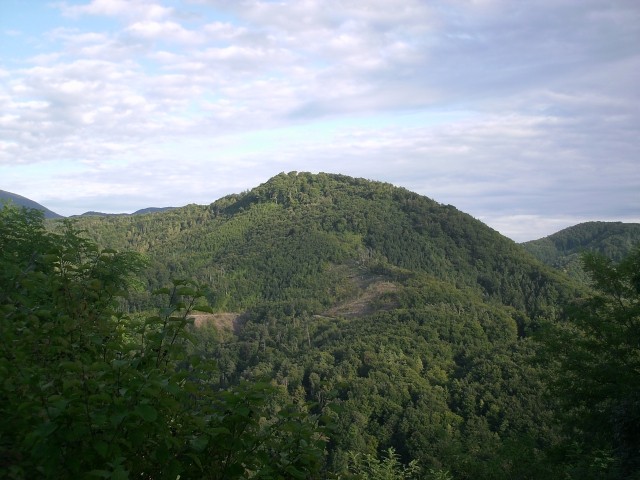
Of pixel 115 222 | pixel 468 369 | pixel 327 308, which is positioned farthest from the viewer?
pixel 115 222

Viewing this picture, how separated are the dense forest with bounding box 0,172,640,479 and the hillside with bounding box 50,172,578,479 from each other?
1.18ft

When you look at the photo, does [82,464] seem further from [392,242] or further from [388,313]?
[392,242]

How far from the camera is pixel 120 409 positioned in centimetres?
217

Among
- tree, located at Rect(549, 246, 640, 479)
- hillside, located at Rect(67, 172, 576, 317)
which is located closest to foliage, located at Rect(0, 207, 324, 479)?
tree, located at Rect(549, 246, 640, 479)

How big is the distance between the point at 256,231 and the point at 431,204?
53.0 meters

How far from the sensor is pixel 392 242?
5384 inches

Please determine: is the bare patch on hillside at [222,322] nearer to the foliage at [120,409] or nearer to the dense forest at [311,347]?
the dense forest at [311,347]

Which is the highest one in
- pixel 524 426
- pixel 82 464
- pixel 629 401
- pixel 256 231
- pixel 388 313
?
pixel 256 231

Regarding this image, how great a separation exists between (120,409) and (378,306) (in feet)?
312

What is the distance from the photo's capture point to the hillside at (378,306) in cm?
4525

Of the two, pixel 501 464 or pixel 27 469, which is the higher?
pixel 27 469

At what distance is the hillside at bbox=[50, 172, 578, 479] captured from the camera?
45250mm

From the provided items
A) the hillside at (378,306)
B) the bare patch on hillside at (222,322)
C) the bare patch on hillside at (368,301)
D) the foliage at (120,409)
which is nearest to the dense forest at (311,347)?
→ the foliage at (120,409)

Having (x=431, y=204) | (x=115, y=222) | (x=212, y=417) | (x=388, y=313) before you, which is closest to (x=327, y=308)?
(x=388, y=313)
